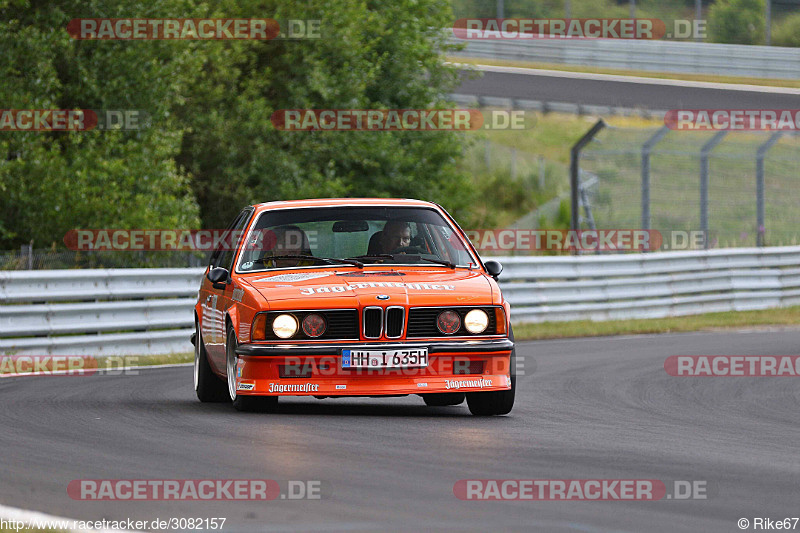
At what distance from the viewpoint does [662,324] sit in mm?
20516

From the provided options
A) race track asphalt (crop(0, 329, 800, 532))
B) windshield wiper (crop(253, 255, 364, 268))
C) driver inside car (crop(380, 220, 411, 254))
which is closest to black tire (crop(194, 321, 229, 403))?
race track asphalt (crop(0, 329, 800, 532))

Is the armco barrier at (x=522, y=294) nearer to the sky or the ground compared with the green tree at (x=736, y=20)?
nearer to the ground

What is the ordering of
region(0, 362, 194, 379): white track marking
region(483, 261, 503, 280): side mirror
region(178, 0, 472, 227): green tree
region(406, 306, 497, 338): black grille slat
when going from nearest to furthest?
region(406, 306, 497, 338): black grille slat → region(483, 261, 503, 280): side mirror → region(0, 362, 194, 379): white track marking → region(178, 0, 472, 227): green tree

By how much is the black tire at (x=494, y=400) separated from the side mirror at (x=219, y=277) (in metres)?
1.94

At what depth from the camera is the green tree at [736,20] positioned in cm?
5266

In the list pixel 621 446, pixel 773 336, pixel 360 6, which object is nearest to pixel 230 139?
pixel 360 6

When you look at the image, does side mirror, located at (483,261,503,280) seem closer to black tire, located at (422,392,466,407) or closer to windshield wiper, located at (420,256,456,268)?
windshield wiper, located at (420,256,456,268)

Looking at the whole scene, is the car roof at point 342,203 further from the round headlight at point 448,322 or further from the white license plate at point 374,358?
the white license plate at point 374,358

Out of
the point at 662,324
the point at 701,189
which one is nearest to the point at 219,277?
the point at 662,324

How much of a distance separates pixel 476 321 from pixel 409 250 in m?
1.15

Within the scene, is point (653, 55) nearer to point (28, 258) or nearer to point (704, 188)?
point (704, 188)

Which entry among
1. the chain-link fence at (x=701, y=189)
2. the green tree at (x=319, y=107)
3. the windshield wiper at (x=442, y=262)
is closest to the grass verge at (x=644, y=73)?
the chain-link fence at (x=701, y=189)

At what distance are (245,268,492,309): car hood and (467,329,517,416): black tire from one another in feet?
1.54

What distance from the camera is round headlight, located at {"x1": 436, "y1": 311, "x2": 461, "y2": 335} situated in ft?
30.2
